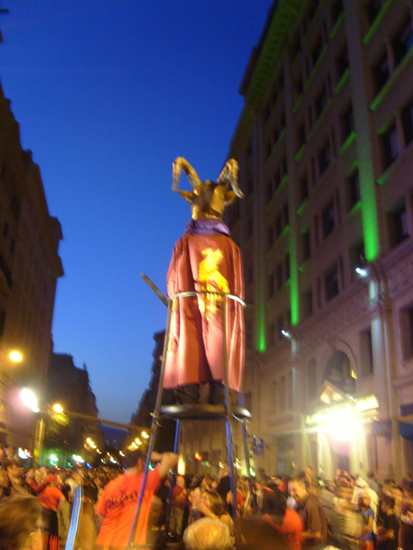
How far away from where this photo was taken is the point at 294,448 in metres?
24.7

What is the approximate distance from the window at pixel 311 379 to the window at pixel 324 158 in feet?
30.6

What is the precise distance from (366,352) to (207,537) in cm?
1713

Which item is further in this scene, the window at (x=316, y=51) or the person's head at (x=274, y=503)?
the window at (x=316, y=51)

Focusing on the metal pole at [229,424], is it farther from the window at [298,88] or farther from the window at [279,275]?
the window at [298,88]

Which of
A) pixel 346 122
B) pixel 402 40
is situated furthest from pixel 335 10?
pixel 402 40

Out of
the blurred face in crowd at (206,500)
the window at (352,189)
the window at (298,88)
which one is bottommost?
the blurred face in crowd at (206,500)

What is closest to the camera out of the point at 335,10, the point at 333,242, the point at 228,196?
the point at 228,196

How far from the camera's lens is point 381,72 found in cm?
2052

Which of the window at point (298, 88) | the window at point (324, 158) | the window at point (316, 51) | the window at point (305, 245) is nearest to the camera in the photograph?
the window at point (324, 158)

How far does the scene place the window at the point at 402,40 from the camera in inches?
721

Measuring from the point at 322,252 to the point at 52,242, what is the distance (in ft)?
115

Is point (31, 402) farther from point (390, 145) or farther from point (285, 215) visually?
point (285, 215)

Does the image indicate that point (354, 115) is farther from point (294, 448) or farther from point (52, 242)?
point (52, 242)

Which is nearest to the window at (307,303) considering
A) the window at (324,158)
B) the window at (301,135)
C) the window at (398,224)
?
the window at (324,158)
